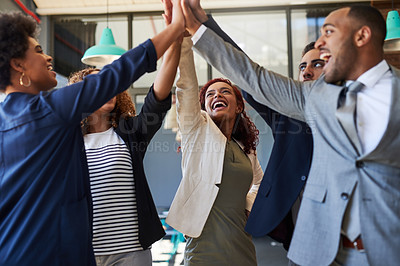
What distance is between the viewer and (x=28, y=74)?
1388mm

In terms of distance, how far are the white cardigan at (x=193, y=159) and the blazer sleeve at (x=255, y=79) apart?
0.39 meters

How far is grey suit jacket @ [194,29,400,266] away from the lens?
122 cm

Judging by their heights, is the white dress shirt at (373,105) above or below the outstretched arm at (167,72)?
below

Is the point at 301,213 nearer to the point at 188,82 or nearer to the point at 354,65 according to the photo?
the point at 354,65

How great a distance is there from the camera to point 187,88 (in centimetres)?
192

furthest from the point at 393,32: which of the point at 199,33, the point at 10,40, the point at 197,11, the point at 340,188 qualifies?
the point at 10,40

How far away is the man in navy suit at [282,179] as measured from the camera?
5.20 feet

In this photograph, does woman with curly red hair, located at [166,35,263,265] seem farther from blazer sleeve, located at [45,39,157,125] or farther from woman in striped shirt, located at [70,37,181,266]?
blazer sleeve, located at [45,39,157,125]

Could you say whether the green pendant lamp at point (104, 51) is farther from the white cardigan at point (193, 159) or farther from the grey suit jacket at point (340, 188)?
the grey suit jacket at point (340, 188)

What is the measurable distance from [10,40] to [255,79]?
2.77 feet

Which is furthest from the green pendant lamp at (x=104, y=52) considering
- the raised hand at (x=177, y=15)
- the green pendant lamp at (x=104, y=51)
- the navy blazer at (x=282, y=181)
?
the navy blazer at (x=282, y=181)

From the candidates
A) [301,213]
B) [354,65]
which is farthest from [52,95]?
[354,65]

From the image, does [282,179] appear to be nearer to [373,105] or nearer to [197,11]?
[373,105]

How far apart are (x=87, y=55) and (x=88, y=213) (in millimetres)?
2794
